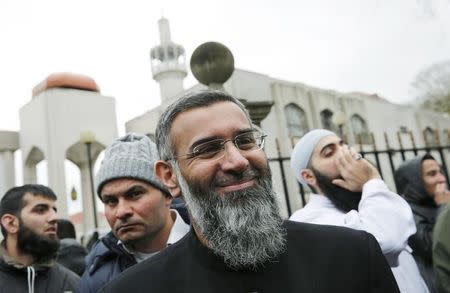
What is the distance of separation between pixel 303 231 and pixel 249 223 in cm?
22

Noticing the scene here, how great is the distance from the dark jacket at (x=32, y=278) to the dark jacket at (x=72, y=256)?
1218 millimetres

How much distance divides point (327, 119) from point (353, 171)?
24.7 m

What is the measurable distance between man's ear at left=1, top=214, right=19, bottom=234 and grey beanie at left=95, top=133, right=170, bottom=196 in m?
1.34

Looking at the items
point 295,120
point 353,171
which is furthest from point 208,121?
point 295,120

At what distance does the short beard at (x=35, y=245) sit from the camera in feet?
12.2

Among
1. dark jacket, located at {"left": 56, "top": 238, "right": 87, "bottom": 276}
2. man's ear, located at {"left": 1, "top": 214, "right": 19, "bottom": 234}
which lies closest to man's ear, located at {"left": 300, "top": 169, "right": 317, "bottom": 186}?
man's ear, located at {"left": 1, "top": 214, "right": 19, "bottom": 234}

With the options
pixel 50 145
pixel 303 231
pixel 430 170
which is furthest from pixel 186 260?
pixel 50 145

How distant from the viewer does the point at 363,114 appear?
1113 inches

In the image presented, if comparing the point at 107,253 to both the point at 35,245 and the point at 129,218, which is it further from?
the point at 35,245

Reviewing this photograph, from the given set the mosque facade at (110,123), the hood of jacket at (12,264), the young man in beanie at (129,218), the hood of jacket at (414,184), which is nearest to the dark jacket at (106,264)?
the young man in beanie at (129,218)

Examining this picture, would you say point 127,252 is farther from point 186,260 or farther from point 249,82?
point 249,82

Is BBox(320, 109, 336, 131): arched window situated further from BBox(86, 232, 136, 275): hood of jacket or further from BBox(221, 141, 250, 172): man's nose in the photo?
BBox(221, 141, 250, 172): man's nose

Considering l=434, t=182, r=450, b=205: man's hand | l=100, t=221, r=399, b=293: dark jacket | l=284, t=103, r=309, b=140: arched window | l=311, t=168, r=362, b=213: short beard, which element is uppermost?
l=284, t=103, r=309, b=140: arched window

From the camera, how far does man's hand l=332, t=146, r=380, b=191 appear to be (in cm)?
266
